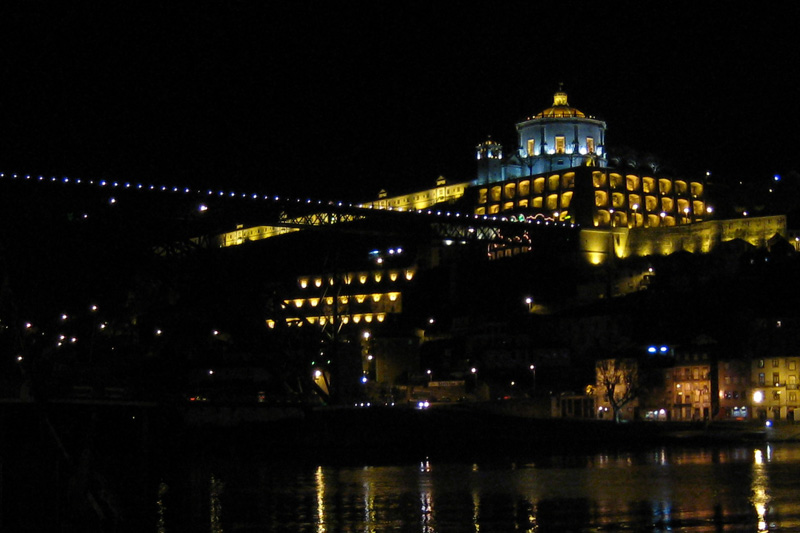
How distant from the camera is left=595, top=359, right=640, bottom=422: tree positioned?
74.0m

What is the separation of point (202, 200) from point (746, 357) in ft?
117

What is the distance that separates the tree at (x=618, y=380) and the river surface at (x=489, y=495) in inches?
878

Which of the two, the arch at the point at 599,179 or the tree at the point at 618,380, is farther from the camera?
the arch at the point at 599,179

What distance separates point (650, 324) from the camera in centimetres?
8769

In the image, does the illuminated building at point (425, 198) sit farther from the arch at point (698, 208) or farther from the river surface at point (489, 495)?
the river surface at point (489, 495)

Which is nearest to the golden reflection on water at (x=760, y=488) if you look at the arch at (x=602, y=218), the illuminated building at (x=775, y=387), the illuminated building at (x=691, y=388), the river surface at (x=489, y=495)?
the river surface at (x=489, y=495)

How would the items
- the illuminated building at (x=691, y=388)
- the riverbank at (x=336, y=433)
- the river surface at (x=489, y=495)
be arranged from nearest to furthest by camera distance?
the river surface at (x=489, y=495)
the riverbank at (x=336, y=433)
the illuminated building at (x=691, y=388)

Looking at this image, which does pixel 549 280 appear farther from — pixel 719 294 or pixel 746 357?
pixel 746 357

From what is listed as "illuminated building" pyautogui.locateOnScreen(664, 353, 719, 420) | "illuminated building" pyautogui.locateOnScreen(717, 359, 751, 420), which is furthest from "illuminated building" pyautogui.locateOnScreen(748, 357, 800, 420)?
"illuminated building" pyautogui.locateOnScreen(664, 353, 719, 420)

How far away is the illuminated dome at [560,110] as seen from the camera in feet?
436

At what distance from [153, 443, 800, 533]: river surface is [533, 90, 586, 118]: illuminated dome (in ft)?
279

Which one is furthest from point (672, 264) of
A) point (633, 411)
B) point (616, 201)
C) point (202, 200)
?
point (202, 200)

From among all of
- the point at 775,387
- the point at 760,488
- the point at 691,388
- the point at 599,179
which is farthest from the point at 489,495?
the point at 599,179

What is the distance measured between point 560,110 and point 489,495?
101984mm
